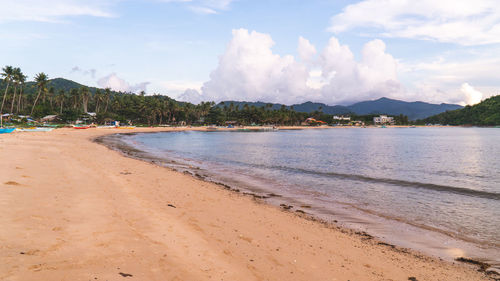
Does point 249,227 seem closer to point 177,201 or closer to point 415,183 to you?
point 177,201

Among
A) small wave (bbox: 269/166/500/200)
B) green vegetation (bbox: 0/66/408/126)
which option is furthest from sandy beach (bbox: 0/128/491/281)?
green vegetation (bbox: 0/66/408/126)

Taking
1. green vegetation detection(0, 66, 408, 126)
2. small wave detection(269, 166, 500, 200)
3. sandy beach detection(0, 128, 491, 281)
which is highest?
green vegetation detection(0, 66, 408, 126)

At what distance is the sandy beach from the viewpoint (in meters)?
5.19

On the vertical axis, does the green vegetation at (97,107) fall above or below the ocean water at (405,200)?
above

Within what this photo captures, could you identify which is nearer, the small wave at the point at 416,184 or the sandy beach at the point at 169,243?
the sandy beach at the point at 169,243

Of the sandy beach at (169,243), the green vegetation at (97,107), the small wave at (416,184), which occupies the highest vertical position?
the green vegetation at (97,107)

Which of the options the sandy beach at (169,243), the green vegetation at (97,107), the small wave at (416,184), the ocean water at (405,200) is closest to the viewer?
the sandy beach at (169,243)

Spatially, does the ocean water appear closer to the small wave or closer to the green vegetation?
the small wave

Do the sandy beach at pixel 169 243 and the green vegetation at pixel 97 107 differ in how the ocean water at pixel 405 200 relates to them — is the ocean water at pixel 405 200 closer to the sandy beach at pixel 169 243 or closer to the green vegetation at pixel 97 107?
the sandy beach at pixel 169 243

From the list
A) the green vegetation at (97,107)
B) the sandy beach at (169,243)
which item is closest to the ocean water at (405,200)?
the sandy beach at (169,243)

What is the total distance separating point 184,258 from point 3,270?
3138 millimetres

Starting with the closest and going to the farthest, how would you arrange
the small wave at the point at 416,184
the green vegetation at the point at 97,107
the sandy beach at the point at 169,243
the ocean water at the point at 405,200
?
1. the sandy beach at the point at 169,243
2. the ocean water at the point at 405,200
3. the small wave at the point at 416,184
4. the green vegetation at the point at 97,107

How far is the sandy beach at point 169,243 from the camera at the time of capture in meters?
5.19

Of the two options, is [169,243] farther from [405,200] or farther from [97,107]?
[97,107]
